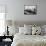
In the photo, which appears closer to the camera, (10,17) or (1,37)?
(1,37)

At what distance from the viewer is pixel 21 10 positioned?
188 inches

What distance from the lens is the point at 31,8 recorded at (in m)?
4.76

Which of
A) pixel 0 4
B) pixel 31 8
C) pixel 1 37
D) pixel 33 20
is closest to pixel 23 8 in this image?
pixel 31 8

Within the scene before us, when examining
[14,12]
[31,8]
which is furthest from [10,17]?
[31,8]

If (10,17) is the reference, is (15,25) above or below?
below

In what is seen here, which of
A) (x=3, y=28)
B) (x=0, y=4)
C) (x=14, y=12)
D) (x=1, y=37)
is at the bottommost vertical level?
(x=1, y=37)

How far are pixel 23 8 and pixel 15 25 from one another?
2.57 ft

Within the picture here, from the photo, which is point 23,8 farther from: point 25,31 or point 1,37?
point 1,37

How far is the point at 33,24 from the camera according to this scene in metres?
4.73

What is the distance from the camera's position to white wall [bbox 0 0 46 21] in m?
4.75


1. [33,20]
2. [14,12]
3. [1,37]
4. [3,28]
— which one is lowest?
[1,37]

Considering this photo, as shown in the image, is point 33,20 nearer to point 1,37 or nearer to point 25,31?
point 25,31

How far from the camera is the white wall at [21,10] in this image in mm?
4754

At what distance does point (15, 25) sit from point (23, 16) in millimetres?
502
